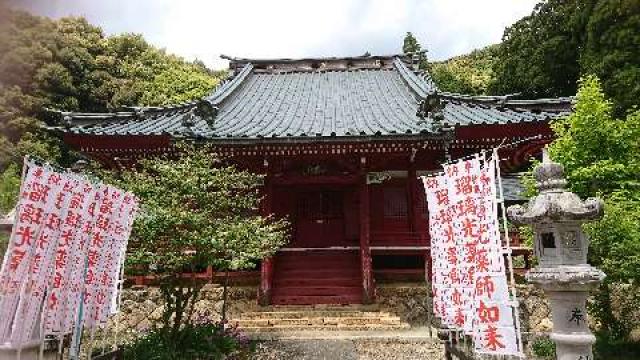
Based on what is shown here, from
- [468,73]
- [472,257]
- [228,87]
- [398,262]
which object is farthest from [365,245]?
[468,73]

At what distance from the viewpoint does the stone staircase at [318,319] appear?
1062 centimetres

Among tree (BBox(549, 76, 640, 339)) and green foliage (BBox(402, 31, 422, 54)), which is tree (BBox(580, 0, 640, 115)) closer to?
tree (BBox(549, 76, 640, 339))

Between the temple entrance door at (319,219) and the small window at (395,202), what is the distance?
1331 mm

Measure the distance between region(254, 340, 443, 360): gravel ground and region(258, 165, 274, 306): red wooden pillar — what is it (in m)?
2.33

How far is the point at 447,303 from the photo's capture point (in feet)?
22.9

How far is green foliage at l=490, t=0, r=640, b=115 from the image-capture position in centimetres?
2005

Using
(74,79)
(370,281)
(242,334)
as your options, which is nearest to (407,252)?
(370,281)

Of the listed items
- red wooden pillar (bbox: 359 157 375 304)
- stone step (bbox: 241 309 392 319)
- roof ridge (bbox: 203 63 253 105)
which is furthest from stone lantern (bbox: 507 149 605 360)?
roof ridge (bbox: 203 63 253 105)

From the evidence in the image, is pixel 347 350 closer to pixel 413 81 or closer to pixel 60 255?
pixel 60 255

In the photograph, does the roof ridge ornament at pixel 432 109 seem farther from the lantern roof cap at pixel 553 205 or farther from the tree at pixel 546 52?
the tree at pixel 546 52

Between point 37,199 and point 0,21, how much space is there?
199 inches

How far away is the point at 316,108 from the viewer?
52.8ft

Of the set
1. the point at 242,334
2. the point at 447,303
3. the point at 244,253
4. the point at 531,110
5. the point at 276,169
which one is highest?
the point at 531,110

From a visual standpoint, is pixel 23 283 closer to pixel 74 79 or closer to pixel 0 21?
pixel 0 21
